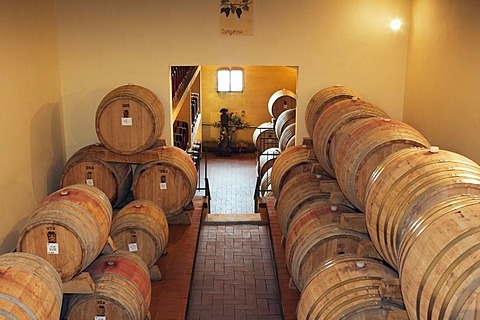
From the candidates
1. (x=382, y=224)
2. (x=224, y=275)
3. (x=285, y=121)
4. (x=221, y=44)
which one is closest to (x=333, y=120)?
(x=382, y=224)

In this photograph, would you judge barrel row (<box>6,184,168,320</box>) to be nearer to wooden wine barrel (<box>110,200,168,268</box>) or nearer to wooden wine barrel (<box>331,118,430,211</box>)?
wooden wine barrel (<box>110,200,168,268</box>)

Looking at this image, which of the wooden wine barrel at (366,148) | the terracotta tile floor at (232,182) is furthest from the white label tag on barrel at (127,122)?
the terracotta tile floor at (232,182)

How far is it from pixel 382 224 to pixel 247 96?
1325 centimetres

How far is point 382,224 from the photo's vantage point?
11.0ft

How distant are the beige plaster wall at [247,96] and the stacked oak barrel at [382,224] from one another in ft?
34.0

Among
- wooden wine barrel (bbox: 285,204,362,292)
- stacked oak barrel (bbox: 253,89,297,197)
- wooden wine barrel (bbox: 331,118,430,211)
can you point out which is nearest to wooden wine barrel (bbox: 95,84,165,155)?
stacked oak barrel (bbox: 253,89,297,197)

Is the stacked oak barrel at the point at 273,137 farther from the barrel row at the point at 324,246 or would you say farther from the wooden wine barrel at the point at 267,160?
the barrel row at the point at 324,246

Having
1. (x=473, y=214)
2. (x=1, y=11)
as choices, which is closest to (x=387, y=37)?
(x=1, y=11)

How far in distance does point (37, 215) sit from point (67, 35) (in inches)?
160

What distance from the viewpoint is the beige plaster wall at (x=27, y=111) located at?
6.07m

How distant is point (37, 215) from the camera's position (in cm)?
429

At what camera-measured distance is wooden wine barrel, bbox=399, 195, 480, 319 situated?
2.17 metres

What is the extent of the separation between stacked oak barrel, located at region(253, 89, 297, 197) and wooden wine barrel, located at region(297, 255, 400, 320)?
4.41 m

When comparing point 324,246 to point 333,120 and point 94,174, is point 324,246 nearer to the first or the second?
point 333,120
